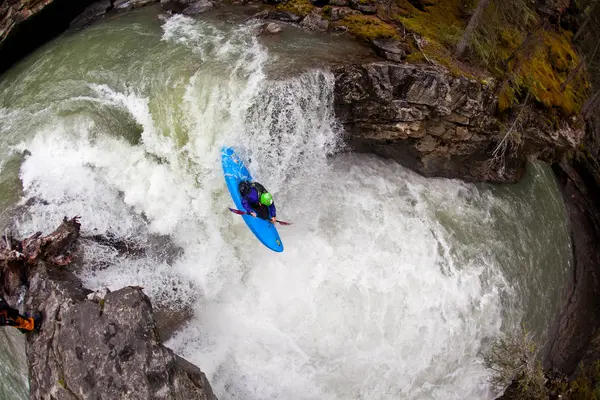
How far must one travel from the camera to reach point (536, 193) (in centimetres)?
1380

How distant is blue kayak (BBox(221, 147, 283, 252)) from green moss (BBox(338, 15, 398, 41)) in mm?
5000

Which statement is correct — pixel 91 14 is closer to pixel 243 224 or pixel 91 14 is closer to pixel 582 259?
pixel 243 224

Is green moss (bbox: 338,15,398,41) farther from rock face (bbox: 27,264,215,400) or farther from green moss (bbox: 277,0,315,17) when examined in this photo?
rock face (bbox: 27,264,215,400)

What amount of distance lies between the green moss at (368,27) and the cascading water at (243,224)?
0.95 m

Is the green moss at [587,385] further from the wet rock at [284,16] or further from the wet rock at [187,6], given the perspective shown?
the wet rock at [187,6]

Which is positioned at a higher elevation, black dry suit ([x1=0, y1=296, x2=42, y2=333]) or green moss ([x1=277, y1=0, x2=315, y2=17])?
green moss ([x1=277, y1=0, x2=315, y2=17])

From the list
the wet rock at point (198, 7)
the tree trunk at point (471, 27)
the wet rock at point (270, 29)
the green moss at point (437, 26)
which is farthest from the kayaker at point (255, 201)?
the tree trunk at point (471, 27)

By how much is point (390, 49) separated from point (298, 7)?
125 inches

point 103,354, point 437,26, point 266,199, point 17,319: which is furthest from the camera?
point 437,26

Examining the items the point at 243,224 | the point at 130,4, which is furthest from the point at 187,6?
the point at 243,224

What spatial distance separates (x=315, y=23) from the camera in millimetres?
11641

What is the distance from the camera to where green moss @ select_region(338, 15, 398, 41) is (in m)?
11.2

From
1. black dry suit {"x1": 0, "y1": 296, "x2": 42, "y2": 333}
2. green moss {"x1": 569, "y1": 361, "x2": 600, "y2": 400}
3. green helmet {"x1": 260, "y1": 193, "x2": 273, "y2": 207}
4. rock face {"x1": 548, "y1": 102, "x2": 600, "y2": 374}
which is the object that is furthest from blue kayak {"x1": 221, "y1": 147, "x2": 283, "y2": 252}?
rock face {"x1": 548, "y1": 102, "x2": 600, "y2": 374}

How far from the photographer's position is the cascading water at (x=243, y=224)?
868 cm
